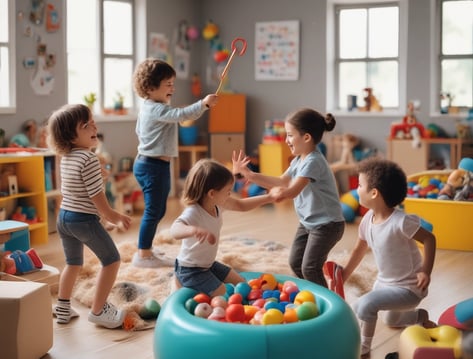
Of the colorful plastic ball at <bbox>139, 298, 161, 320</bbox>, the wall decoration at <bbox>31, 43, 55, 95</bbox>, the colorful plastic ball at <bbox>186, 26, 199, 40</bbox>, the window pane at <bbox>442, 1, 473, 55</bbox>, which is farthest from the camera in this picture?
the colorful plastic ball at <bbox>186, 26, 199, 40</bbox>

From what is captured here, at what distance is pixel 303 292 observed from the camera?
8.58 feet

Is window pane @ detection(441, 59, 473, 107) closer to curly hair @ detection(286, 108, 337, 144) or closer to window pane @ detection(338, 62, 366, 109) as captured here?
window pane @ detection(338, 62, 366, 109)

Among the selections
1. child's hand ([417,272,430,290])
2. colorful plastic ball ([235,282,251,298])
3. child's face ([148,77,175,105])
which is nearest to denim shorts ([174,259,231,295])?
colorful plastic ball ([235,282,251,298])

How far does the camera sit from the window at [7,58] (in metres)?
5.47

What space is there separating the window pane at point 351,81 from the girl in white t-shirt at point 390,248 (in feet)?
14.9

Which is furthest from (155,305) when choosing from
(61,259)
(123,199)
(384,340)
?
(123,199)

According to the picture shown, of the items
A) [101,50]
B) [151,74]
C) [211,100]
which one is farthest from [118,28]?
[211,100]

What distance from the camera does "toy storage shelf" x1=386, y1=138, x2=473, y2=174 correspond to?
251 inches

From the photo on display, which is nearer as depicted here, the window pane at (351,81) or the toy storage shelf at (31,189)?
the toy storage shelf at (31,189)

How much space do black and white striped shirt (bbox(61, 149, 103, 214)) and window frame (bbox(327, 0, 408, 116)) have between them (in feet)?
14.8

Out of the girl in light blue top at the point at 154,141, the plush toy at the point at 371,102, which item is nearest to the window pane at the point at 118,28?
the plush toy at the point at 371,102

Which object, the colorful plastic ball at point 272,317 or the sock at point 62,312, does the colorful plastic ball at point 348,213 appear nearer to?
the sock at point 62,312

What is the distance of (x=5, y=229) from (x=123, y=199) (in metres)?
2.61

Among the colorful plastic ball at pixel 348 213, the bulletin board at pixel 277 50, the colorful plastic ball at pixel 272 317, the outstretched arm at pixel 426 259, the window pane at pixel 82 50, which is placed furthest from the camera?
the bulletin board at pixel 277 50
